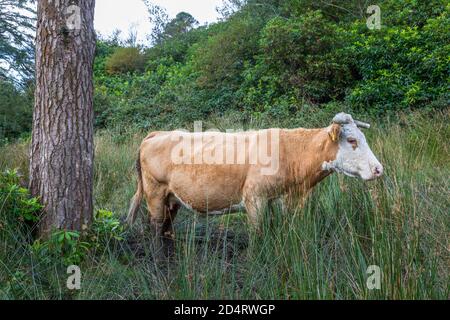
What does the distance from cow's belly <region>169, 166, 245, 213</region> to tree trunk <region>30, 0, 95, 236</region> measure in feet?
4.54

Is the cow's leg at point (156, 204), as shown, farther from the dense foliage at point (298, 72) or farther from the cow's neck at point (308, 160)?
the dense foliage at point (298, 72)

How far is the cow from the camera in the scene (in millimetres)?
5207

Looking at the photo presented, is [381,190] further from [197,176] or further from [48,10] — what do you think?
[48,10]

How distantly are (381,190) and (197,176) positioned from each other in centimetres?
232

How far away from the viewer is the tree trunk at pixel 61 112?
4.53 m

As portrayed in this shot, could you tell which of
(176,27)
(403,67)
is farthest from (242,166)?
(176,27)

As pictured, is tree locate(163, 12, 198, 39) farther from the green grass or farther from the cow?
the green grass

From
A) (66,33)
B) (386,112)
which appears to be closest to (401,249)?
(66,33)

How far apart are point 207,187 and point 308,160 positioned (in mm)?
1207

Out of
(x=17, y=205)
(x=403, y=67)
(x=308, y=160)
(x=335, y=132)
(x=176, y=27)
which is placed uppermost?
(x=176, y=27)

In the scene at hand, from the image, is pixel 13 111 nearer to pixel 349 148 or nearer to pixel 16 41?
pixel 16 41

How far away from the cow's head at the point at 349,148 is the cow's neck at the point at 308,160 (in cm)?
10

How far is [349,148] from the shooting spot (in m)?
5.20

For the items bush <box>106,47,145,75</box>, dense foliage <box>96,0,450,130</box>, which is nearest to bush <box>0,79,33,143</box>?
dense foliage <box>96,0,450,130</box>
